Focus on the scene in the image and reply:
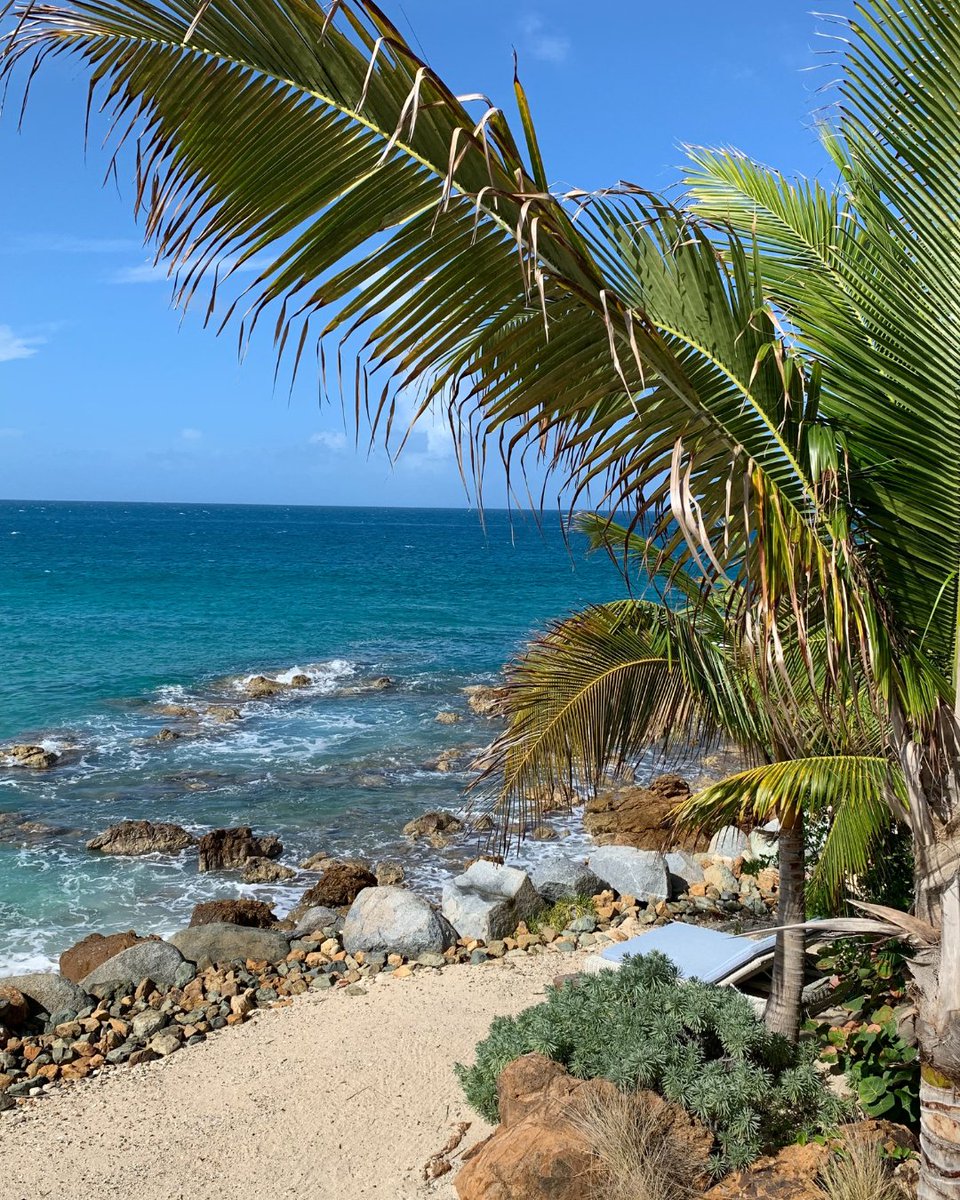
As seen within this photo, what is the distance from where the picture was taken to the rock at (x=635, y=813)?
17234mm

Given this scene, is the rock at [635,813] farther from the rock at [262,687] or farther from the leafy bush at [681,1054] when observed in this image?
the rock at [262,687]

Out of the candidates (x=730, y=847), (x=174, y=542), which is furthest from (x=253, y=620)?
(x=174, y=542)

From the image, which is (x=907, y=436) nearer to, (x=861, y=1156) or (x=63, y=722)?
(x=861, y=1156)

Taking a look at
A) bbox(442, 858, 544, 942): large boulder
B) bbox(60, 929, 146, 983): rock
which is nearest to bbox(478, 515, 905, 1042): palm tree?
bbox(442, 858, 544, 942): large boulder

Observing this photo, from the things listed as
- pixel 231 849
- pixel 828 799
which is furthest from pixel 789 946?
pixel 231 849

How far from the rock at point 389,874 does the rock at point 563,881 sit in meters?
2.23

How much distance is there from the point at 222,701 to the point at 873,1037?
24.8 meters

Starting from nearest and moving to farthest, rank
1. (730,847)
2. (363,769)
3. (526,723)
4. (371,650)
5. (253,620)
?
1. (526,723)
2. (730,847)
3. (363,769)
4. (371,650)
5. (253,620)

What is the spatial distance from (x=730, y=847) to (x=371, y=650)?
997 inches

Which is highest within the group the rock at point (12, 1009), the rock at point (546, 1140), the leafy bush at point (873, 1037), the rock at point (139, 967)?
the leafy bush at point (873, 1037)

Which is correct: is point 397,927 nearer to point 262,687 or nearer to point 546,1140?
point 546,1140

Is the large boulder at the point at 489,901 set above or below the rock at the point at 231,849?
above

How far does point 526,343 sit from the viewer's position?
3.44 meters

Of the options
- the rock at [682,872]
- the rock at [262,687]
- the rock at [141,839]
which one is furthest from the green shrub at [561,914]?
the rock at [262,687]
